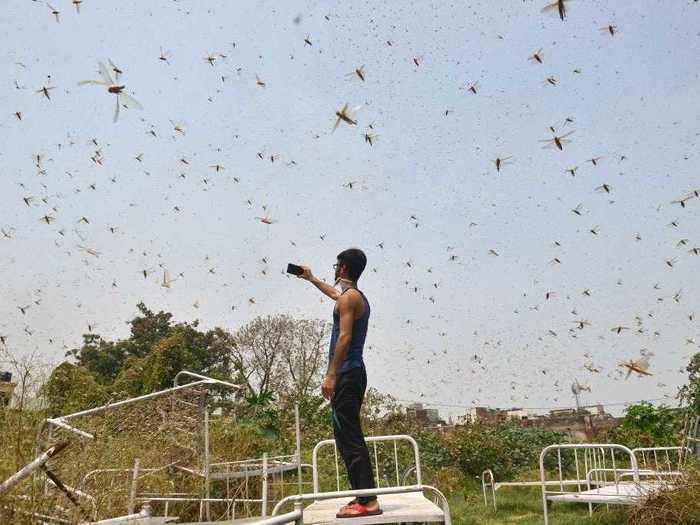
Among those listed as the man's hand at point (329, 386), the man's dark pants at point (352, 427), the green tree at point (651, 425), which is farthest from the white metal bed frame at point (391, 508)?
the green tree at point (651, 425)

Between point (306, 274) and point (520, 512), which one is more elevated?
point (306, 274)

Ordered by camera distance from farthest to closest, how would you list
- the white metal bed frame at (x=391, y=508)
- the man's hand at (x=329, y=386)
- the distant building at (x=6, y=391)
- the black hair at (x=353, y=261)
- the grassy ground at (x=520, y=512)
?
the grassy ground at (x=520, y=512) < the distant building at (x=6, y=391) < the black hair at (x=353, y=261) < the man's hand at (x=329, y=386) < the white metal bed frame at (x=391, y=508)

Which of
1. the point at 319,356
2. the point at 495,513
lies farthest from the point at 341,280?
the point at 319,356

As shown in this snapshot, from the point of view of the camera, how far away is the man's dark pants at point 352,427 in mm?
3752

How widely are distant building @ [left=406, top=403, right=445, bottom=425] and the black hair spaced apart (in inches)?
457

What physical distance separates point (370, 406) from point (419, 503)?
42.0 ft

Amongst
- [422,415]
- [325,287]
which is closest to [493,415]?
[422,415]

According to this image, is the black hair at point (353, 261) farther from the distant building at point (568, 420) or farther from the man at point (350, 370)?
the distant building at point (568, 420)

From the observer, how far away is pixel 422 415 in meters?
16.5

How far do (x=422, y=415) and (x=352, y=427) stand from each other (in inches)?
513

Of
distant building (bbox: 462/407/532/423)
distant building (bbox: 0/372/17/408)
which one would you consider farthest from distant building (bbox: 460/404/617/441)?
distant building (bbox: 0/372/17/408)

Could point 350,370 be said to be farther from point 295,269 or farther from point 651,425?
point 651,425

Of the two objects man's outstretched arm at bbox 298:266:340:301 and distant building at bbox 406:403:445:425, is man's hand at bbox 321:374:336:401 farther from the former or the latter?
distant building at bbox 406:403:445:425

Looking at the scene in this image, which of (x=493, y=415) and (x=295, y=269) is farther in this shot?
(x=493, y=415)
